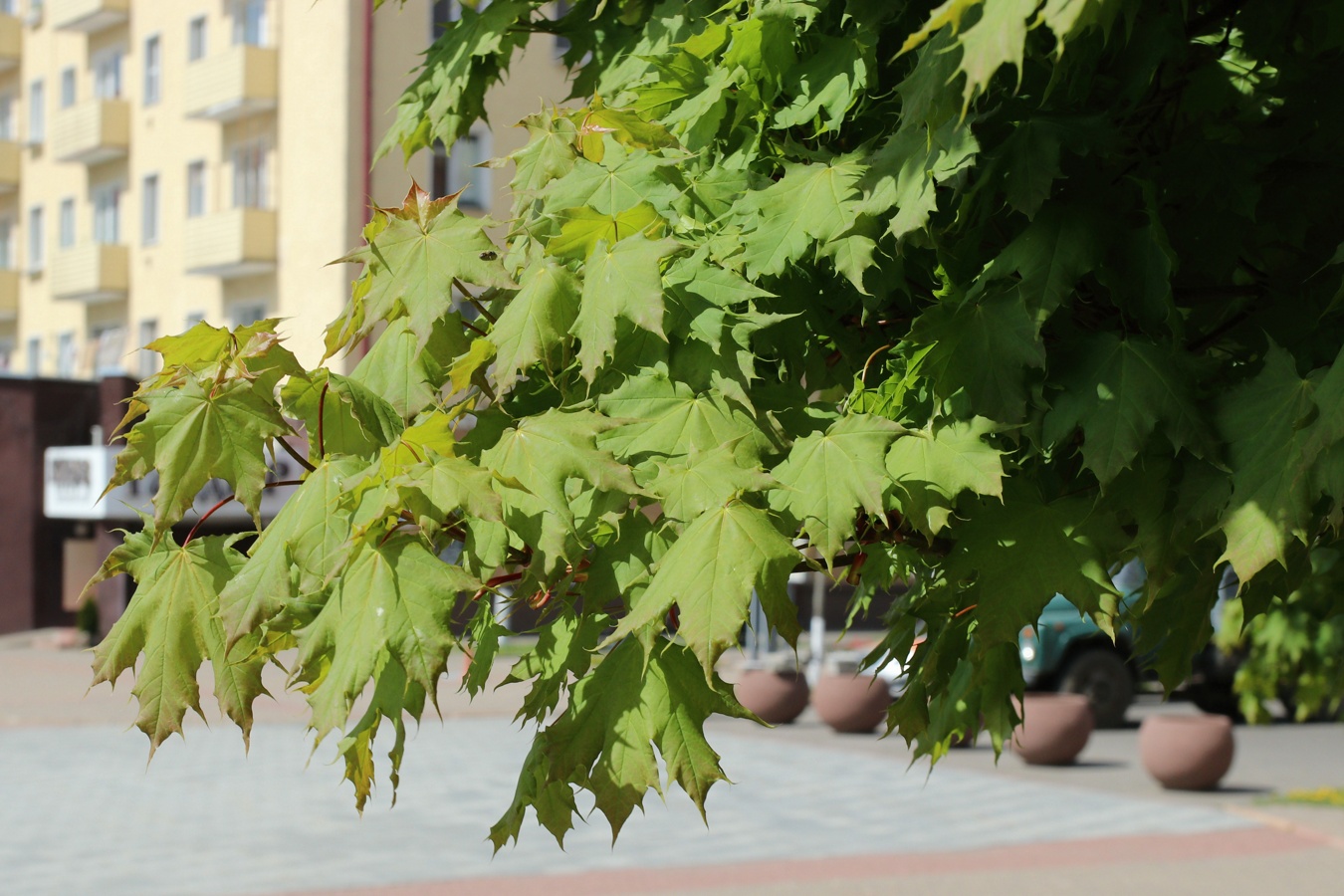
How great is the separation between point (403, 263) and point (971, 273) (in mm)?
980

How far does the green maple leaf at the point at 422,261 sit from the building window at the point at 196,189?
33.0 m

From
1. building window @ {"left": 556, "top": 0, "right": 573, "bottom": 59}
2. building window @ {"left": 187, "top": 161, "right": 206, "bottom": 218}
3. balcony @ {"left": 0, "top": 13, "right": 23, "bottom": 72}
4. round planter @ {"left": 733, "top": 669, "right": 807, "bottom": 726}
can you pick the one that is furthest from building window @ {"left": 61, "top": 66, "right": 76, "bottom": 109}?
round planter @ {"left": 733, "top": 669, "right": 807, "bottom": 726}

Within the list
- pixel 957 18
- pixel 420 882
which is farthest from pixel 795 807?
pixel 957 18

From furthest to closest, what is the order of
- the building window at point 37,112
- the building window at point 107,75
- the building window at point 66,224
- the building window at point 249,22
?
the building window at point 37,112, the building window at point 66,224, the building window at point 107,75, the building window at point 249,22

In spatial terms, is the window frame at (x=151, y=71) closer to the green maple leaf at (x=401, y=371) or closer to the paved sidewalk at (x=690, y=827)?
the paved sidewalk at (x=690, y=827)

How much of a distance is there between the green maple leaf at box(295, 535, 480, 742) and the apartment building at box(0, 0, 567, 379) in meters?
25.1

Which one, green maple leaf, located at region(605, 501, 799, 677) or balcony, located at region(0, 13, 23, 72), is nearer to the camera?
green maple leaf, located at region(605, 501, 799, 677)

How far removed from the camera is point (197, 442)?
2.52 metres

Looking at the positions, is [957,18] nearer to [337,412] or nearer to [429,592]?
[429,592]

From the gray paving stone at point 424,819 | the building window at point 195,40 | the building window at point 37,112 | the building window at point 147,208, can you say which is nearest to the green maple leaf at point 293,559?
the gray paving stone at point 424,819

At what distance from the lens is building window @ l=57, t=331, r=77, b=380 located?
128 ft

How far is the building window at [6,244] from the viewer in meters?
41.5

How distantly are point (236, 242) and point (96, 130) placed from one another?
7195 mm

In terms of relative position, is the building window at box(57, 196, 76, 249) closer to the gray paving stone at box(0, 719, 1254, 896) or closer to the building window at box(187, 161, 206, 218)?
the building window at box(187, 161, 206, 218)
